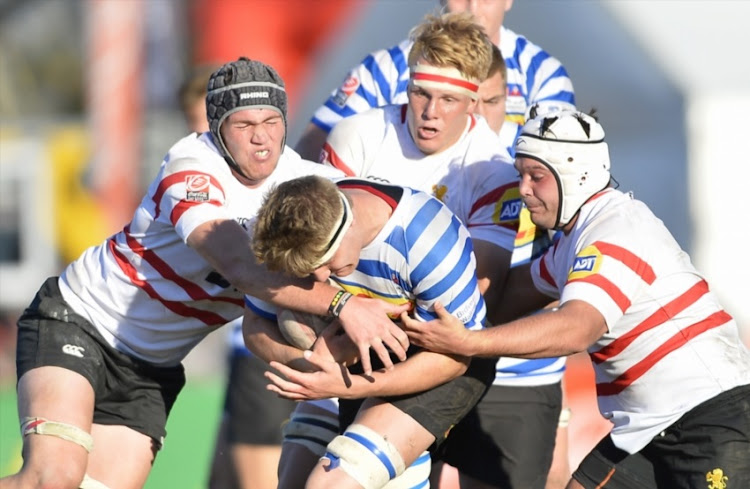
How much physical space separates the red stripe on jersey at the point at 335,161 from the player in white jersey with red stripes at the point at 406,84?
24.1 inches

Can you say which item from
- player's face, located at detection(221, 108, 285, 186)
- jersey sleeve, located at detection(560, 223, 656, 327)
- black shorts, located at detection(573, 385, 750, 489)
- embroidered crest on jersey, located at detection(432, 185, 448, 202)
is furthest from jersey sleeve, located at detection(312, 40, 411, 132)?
black shorts, located at detection(573, 385, 750, 489)

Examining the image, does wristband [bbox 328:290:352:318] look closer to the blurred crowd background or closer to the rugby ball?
the rugby ball

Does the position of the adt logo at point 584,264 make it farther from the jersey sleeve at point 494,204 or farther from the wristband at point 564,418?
the wristband at point 564,418

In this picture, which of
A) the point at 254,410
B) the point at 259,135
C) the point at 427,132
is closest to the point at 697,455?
the point at 427,132

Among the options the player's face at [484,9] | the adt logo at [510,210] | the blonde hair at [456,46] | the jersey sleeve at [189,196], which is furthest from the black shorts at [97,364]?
the player's face at [484,9]

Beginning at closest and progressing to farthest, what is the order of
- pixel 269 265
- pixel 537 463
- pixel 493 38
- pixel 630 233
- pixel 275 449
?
pixel 269 265 < pixel 630 233 < pixel 537 463 < pixel 493 38 < pixel 275 449

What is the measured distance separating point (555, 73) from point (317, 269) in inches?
94.1

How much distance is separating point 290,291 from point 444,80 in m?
1.23

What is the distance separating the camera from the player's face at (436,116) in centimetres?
524

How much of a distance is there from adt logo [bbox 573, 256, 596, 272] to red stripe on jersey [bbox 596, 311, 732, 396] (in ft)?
1.39

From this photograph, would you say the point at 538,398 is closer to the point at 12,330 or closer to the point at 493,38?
the point at 493,38

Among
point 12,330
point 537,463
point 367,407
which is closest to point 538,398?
point 537,463

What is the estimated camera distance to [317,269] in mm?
4328

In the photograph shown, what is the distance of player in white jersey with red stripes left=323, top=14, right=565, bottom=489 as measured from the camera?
523 cm
